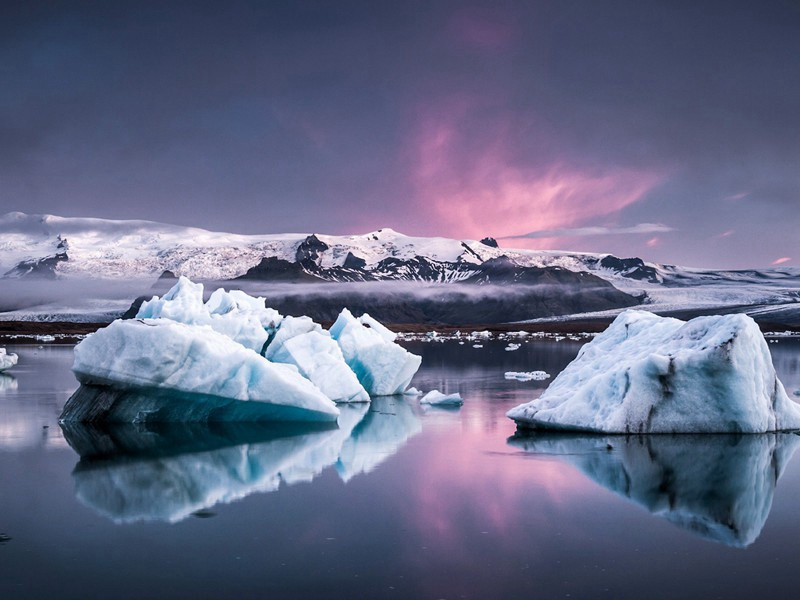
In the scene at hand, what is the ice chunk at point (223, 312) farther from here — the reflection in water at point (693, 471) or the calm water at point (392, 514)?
the reflection in water at point (693, 471)

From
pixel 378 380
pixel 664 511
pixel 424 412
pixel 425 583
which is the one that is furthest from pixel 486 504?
pixel 378 380

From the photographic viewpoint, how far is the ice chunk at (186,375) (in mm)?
14383

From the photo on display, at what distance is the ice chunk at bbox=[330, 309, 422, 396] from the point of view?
22.0 m

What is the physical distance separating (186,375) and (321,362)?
16.9 ft

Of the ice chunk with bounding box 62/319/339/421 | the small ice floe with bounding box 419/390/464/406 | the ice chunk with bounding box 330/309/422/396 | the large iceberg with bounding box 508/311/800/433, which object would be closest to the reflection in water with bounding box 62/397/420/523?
the ice chunk with bounding box 62/319/339/421

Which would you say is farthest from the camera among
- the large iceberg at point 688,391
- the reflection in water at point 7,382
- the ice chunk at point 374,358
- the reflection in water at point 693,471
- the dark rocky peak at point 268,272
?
the dark rocky peak at point 268,272

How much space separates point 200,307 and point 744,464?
53.9 ft

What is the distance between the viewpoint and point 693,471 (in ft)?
37.5

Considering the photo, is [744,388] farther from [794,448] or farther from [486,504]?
[486,504]

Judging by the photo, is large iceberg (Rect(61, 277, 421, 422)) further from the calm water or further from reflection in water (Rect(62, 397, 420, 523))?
the calm water

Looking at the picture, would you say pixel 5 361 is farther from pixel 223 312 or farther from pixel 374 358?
pixel 374 358

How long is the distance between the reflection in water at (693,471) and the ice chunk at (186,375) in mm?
4633

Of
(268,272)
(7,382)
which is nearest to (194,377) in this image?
(7,382)

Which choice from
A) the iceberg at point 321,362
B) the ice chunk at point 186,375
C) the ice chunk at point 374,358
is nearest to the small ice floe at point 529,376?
the ice chunk at point 374,358
